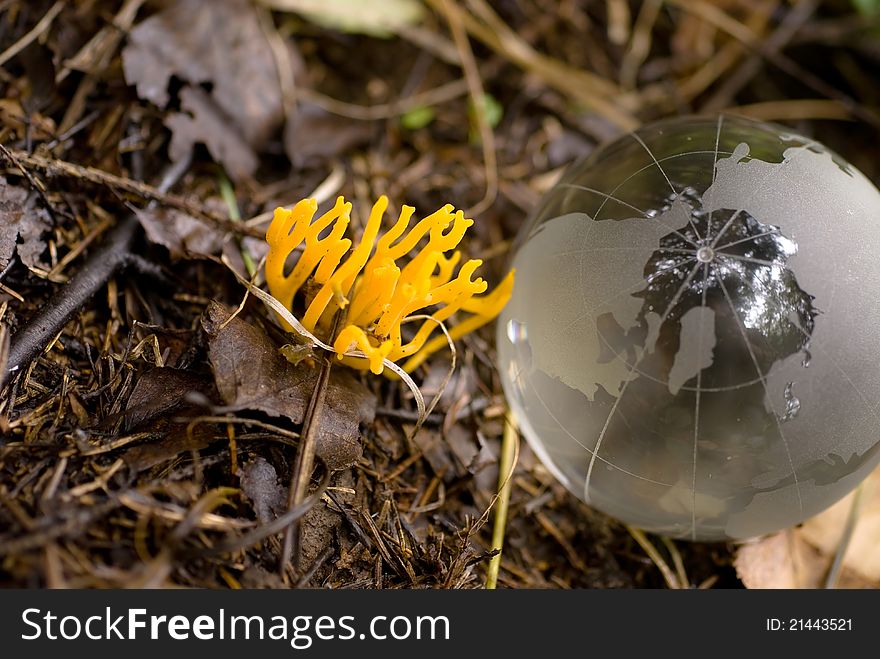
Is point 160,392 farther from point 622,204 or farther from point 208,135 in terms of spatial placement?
point 622,204

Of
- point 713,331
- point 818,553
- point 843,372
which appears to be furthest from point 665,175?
point 818,553

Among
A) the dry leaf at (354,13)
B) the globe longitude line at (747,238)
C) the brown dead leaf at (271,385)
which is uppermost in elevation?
the dry leaf at (354,13)

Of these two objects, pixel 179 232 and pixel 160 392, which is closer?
pixel 160 392

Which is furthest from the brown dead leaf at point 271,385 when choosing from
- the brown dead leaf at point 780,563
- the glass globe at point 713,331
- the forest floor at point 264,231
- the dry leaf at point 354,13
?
the dry leaf at point 354,13

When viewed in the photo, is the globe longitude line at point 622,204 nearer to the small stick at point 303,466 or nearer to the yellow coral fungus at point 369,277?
the yellow coral fungus at point 369,277

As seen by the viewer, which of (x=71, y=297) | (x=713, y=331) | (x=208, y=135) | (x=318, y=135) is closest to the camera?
(x=713, y=331)

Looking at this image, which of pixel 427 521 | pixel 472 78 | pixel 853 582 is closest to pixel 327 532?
pixel 427 521

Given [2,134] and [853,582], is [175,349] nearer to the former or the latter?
[2,134]
